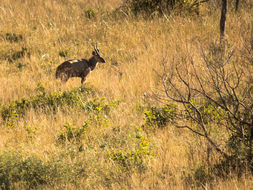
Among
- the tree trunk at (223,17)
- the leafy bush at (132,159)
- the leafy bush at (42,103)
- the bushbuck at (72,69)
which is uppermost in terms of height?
the tree trunk at (223,17)

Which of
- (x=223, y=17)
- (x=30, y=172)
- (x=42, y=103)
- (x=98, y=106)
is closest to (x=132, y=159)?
(x=30, y=172)

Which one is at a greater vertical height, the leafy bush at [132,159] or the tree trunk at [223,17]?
the tree trunk at [223,17]

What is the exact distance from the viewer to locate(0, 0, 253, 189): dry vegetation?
3.26 meters

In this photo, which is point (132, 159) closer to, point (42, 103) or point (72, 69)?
point (42, 103)

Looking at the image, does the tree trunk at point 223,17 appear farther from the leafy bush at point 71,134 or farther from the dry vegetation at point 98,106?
the leafy bush at point 71,134

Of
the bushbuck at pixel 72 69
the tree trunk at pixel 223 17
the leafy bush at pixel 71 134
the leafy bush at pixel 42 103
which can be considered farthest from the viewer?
the tree trunk at pixel 223 17

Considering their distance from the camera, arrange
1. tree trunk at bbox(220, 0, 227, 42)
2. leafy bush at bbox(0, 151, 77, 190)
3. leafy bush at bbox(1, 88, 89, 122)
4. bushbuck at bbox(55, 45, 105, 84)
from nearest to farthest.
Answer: leafy bush at bbox(0, 151, 77, 190), leafy bush at bbox(1, 88, 89, 122), bushbuck at bbox(55, 45, 105, 84), tree trunk at bbox(220, 0, 227, 42)

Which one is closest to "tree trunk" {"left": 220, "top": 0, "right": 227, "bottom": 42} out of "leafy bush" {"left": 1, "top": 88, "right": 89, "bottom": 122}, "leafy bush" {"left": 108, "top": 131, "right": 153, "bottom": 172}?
"leafy bush" {"left": 1, "top": 88, "right": 89, "bottom": 122}

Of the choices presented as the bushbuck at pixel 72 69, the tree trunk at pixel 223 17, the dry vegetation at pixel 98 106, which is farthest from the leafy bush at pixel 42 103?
the tree trunk at pixel 223 17

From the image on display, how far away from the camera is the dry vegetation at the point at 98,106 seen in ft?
10.7

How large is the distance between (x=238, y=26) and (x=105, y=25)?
4224 mm

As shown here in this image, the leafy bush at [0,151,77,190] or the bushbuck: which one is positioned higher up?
the bushbuck

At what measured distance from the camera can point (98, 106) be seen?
16.9ft

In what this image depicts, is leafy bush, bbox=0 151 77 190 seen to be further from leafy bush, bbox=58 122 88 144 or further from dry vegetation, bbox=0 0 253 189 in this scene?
leafy bush, bbox=58 122 88 144
